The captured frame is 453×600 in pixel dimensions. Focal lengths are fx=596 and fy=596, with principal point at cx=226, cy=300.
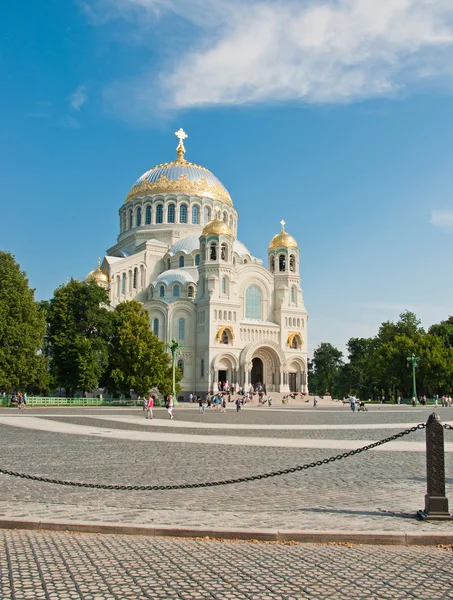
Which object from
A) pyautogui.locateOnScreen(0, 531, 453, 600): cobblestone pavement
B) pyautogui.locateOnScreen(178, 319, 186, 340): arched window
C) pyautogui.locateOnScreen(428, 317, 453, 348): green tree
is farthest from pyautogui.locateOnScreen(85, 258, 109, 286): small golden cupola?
pyautogui.locateOnScreen(0, 531, 453, 600): cobblestone pavement

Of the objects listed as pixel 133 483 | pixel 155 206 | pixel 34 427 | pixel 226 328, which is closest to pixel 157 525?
pixel 133 483

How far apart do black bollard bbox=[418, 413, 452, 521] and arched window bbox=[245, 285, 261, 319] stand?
56.4m

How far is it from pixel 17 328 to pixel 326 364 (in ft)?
223

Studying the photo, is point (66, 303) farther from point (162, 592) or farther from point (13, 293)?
point (162, 592)

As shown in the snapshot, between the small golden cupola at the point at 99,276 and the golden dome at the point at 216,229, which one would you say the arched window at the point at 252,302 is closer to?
the golden dome at the point at 216,229

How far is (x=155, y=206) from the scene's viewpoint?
231 ft

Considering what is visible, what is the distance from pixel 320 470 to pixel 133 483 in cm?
357

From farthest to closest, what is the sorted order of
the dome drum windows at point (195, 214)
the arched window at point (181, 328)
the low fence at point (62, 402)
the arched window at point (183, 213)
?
the dome drum windows at point (195, 214) < the arched window at point (183, 213) < the arched window at point (181, 328) < the low fence at point (62, 402)

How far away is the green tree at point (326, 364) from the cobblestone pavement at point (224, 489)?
86.4m

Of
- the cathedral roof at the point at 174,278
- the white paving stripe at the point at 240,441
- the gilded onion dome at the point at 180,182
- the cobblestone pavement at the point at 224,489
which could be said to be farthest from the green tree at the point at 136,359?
the cobblestone pavement at the point at 224,489

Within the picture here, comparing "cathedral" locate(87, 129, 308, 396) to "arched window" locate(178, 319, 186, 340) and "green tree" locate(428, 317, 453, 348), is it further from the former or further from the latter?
"green tree" locate(428, 317, 453, 348)

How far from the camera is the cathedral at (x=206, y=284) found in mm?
59250

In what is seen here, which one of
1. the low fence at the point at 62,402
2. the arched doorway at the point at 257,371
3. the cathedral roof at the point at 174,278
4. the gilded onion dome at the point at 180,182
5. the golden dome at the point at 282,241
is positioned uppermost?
the gilded onion dome at the point at 180,182

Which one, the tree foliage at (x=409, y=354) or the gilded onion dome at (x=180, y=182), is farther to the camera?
the gilded onion dome at (x=180, y=182)
